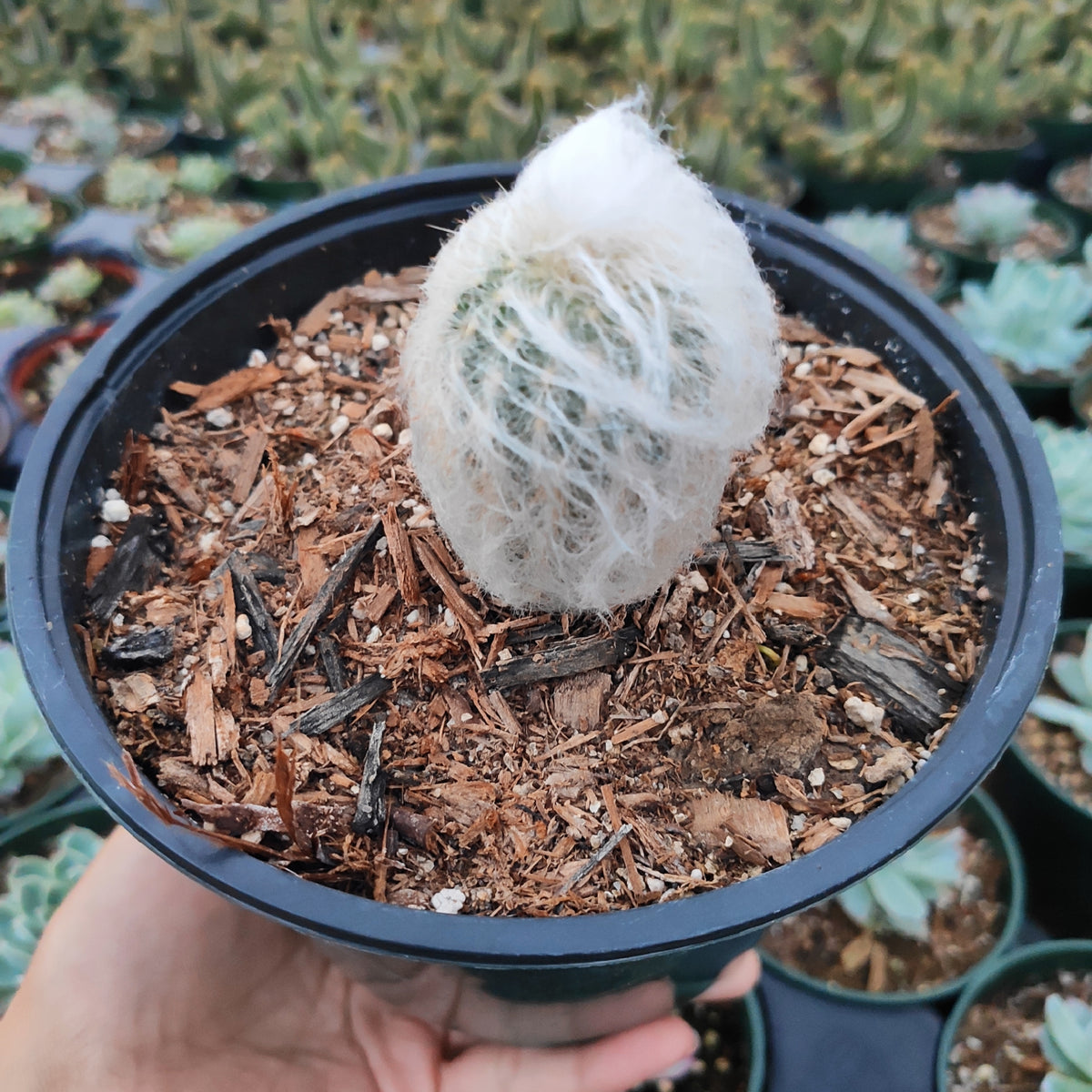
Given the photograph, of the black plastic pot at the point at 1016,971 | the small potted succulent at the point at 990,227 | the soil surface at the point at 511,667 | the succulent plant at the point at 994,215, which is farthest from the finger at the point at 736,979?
the succulent plant at the point at 994,215

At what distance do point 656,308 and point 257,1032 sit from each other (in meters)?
1.13

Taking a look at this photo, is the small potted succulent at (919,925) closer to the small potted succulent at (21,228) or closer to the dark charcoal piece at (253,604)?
the dark charcoal piece at (253,604)

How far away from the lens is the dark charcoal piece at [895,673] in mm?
928

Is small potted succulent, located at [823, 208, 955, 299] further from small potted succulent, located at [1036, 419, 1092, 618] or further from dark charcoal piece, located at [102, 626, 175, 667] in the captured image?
dark charcoal piece, located at [102, 626, 175, 667]

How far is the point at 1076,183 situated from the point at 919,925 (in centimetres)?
226

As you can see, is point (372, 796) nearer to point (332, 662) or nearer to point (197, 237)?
point (332, 662)

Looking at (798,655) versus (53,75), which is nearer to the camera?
(798,655)

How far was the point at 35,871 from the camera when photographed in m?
1.44

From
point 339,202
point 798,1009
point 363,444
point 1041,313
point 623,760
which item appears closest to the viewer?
point 623,760

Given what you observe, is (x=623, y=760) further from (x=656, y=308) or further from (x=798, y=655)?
(x=656, y=308)

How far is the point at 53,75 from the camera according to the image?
2.91 m

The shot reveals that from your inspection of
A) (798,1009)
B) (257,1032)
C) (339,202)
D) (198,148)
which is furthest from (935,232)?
(257,1032)

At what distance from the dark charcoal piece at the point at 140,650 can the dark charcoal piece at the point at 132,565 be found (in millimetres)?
45

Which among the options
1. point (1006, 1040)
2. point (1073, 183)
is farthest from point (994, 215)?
point (1006, 1040)
